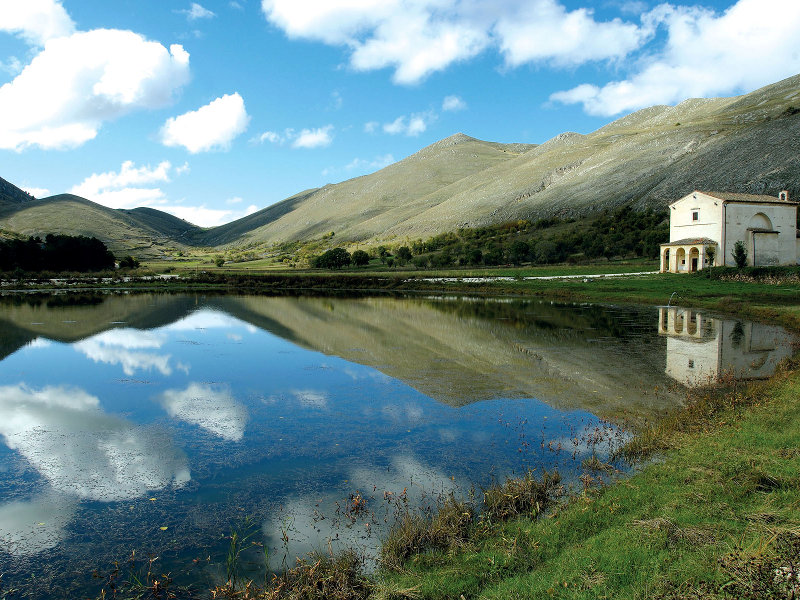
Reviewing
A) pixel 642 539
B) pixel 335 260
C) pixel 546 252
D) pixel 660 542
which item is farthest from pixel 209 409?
pixel 335 260

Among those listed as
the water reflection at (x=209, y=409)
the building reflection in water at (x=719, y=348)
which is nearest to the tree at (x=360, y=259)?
the building reflection in water at (x=719, y=348)

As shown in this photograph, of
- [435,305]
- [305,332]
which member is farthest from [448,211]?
[305,332]

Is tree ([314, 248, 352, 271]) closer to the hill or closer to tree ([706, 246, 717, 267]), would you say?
the hill

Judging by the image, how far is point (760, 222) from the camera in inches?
2276

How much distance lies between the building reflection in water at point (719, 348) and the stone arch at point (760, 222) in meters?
30.9

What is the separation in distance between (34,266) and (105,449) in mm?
82983

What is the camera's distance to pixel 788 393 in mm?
13539

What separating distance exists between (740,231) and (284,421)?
57.5 metres

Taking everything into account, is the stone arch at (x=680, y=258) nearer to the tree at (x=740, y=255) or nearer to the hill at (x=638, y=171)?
the tree at (x=740, y=255)

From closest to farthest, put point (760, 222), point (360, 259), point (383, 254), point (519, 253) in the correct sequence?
1. point (760, 222)
2. point (519, 253)
3. point (360, 259)
4. point (383, 254)

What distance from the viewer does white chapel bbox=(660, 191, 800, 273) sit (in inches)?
2233

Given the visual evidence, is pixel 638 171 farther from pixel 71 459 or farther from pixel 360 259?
pixel 71 459

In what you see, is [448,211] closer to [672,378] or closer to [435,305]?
[435,305]

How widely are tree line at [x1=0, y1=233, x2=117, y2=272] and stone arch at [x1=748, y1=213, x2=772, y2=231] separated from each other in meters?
87.9
